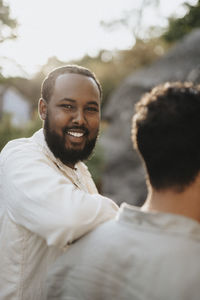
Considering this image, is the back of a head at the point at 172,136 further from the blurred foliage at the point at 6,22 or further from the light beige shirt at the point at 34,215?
the blurred foliage at the point at 6,22

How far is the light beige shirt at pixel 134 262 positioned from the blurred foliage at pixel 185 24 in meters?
8.73

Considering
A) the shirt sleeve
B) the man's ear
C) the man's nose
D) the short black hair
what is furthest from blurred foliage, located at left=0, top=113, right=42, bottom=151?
the shirt sleeve

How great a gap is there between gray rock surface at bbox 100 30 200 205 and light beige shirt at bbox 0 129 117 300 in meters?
8.19

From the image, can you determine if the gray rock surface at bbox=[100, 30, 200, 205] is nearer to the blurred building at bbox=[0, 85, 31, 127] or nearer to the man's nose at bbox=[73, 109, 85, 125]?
the man's nose at bbox=[73, 109, 85, 125]

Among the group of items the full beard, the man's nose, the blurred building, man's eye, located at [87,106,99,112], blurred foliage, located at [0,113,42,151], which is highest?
the blurred building

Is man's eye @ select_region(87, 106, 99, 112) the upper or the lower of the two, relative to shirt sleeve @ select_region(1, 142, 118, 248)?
upper

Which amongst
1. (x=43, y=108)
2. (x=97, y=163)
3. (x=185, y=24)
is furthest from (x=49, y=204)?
(x=185, y=24)

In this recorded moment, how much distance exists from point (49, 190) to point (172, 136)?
69 cm

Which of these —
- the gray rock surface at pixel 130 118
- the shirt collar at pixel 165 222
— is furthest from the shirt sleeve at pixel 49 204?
the gray rock surface at pixel 130 118

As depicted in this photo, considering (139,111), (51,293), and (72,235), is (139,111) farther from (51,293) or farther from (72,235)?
(51,293)

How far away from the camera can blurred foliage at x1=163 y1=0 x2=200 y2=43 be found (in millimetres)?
10141

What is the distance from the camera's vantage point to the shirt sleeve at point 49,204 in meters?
1.74

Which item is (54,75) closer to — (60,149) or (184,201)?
(60,149)

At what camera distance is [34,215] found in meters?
1.85
